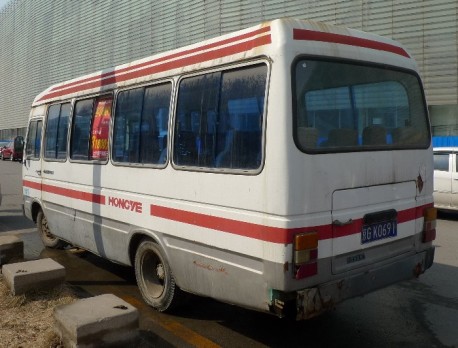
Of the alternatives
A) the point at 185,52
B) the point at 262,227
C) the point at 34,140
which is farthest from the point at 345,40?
the point at 34,140

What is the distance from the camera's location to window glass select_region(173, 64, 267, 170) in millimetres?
3809

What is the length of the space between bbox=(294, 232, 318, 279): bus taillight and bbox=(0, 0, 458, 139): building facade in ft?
19.4

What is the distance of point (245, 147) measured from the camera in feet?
12.7

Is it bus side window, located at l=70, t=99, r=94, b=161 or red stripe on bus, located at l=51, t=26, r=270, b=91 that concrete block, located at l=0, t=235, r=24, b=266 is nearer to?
bus side window, located at l=70, t=99, r=94, b=161

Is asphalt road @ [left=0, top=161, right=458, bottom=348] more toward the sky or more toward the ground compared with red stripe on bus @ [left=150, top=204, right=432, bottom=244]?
more toward the ground

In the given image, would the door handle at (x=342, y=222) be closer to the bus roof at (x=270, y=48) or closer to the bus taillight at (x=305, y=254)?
the bus taillight at (x=305, y=254)

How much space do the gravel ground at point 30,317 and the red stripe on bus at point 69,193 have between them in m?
1.09

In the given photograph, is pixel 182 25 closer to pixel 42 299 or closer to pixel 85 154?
pixel 85 154

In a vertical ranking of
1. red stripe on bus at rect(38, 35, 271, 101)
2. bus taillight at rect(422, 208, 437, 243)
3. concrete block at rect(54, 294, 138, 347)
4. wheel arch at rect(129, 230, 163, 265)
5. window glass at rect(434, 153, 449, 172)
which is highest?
red stripe on bus at rect(38, 35, 271, 101)

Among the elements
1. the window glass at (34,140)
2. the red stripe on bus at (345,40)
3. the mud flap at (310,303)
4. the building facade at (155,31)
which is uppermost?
the building facade at (155,31)

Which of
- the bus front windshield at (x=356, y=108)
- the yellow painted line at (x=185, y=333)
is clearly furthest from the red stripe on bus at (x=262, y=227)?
the yellow painted line at (x=185, y=333)

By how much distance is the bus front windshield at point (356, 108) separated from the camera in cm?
376

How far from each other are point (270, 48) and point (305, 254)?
159 cm

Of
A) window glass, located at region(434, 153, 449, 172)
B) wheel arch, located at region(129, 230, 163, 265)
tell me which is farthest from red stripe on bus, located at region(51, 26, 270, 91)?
window glass, located at region(434, 153, 449, 172)
